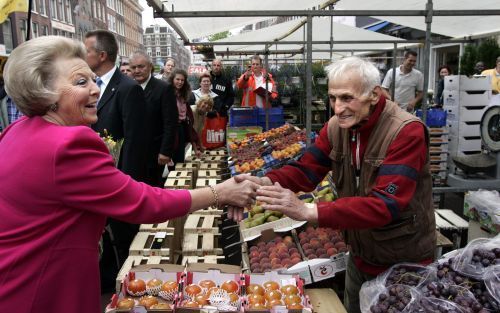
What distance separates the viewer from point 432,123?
762 centimetres

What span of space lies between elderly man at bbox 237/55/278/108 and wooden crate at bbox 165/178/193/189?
3928 millimetres

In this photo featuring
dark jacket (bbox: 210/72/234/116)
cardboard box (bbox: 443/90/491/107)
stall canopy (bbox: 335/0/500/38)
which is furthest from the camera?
dark jacket (bbox: 210/72/234/116)

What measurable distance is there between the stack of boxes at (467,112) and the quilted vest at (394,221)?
5.81 meters

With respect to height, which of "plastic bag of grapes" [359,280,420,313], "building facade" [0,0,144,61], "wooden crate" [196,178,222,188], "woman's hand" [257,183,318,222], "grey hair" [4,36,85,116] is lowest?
"wooden crate" [196,178,222,188]

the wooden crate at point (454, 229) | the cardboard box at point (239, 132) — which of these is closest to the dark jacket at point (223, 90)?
the cardboard box at point (239, 132)

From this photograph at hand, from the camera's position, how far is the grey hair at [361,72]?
2.17m

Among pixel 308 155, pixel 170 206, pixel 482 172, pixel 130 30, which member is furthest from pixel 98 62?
pixel 130 30

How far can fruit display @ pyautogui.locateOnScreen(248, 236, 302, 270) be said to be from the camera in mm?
2994

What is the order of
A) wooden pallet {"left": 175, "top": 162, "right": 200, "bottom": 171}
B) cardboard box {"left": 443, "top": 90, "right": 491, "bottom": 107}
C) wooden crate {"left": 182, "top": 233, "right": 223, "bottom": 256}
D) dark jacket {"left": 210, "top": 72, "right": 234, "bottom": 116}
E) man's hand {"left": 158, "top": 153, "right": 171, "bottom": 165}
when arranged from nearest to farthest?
wooden crate {"left": 182, "top": 233, "right": 223, "bottom": 256} → man's hand {"left": 158, "top": 153, "right": 171, "bottom": 165} → wooden pallet {"left": 175, "top": 162, "right": 200, "bottom": 171} → cardboard box {"left": 443, "top": 90, "right": 491, "bottom": 107} → dark jacket {"left": 210, "top": 72, "right": 234, "bottom": 116}

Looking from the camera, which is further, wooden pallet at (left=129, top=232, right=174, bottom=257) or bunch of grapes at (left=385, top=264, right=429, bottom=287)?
wooden pallet at (left=129, top=232, right=174, bottom=257)

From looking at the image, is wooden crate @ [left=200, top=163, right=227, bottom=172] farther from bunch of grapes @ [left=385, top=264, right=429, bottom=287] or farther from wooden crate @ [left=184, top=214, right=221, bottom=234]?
bunch of grapes @ [left=385, top=264, right=429, bottom=287]

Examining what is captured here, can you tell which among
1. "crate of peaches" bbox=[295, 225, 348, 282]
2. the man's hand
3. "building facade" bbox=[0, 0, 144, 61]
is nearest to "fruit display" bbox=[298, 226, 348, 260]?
"crate of peaches" bbox=[295, 225, 348, 282]

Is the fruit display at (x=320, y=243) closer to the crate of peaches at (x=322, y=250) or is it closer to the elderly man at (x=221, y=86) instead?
the crate of peaches at (x=322, y=250)

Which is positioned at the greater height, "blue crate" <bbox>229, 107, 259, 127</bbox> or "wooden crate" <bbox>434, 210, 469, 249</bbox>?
"blue crate" <bbox>229, 107, 259, 127</bbox>
